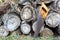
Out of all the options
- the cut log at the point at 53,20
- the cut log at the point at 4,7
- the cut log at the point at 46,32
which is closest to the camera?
the cut log at the point at 53,20

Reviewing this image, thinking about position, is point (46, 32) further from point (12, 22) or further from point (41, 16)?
point (12, 22)

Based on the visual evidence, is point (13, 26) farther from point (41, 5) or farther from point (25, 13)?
point (41, 5)

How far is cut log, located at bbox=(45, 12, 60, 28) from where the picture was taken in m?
3.38

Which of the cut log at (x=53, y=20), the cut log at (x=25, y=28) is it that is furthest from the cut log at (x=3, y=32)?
the cut log at (x=53, y=20)

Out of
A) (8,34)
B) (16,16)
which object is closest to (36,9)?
(16,16)

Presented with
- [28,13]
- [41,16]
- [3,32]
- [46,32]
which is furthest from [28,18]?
[3,32]

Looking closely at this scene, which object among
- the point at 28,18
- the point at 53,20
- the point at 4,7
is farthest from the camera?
the point at 4,7

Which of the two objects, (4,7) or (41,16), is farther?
(4,7)

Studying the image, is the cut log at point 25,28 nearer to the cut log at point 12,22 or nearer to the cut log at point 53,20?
the cut log at point 12,22

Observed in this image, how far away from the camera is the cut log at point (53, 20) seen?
3.38 meters

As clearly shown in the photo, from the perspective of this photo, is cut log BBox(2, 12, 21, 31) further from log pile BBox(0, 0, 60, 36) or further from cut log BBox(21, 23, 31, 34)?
cut log BBox(21, 23, 31, 34)

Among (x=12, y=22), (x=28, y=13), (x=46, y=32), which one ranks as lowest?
(x=46, y=32)

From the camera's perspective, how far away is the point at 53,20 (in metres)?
3.38

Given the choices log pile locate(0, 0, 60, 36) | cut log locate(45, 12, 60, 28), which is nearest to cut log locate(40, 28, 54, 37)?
log pile locate(0, 0, 60, 36)
